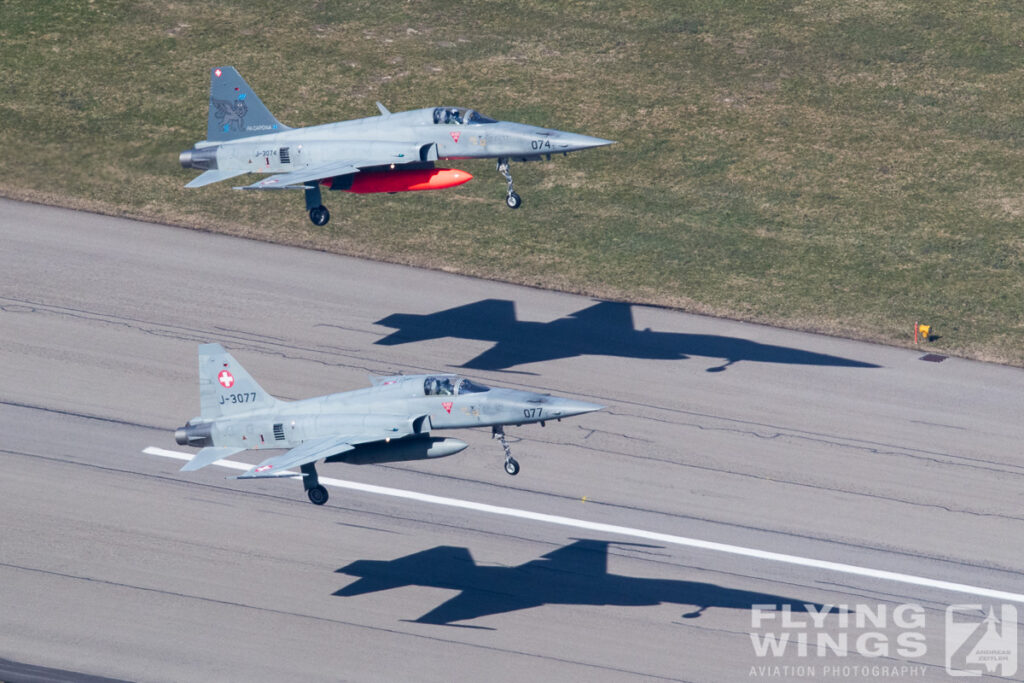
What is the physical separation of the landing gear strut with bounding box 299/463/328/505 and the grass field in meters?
15.5

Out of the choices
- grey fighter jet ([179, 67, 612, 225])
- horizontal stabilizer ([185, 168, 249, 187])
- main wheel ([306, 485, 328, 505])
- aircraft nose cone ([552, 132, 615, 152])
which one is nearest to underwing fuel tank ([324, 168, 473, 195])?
grey fighter jet ([179, 67, 612, 225])

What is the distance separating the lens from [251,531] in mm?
40469

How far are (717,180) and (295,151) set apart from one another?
18997 millimetres

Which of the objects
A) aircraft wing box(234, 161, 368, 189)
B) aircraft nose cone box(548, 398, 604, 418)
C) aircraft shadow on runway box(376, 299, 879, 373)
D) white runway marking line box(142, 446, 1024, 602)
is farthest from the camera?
aircraft shadow on runway box(376, 299, 879, 373)

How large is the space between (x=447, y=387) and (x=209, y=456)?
6655 millimetres

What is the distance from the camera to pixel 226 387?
3803 cm

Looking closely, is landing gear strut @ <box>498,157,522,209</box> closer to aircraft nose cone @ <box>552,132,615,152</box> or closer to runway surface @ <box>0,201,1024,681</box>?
Result: aircraft nose cone @ <box>552,132,615,152</box>

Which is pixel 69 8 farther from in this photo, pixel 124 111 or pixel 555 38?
pixel 555 38

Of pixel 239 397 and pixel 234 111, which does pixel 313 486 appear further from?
pixel 234 111

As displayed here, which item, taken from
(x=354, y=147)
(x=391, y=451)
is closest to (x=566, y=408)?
(x=391, y=451)

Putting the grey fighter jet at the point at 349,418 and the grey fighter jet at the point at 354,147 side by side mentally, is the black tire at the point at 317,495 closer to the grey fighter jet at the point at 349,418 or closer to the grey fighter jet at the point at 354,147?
the grey fighter jet at the point at 349,418

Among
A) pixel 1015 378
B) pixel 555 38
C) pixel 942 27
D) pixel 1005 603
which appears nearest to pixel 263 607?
pixel 1005 603

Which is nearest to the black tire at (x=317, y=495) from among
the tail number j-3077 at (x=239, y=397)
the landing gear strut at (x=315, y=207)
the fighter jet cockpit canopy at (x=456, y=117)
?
the tail number j-3077 at (x=239, y=397)

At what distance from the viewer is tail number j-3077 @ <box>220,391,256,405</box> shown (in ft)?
125
